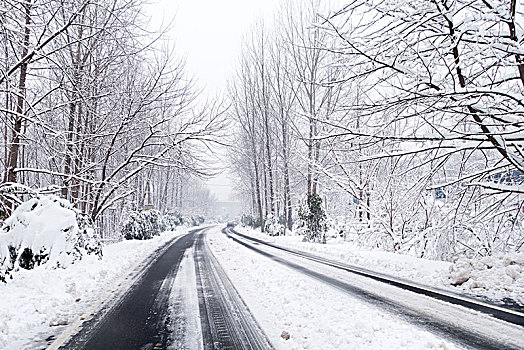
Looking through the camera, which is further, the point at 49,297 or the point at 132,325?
the point at 49,297

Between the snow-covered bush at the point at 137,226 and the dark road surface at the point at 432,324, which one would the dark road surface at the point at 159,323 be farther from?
the snow-covered bush at the point at 137,226

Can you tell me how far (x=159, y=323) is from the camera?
197 inches

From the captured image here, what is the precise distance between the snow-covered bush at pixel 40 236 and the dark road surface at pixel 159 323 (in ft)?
10.1

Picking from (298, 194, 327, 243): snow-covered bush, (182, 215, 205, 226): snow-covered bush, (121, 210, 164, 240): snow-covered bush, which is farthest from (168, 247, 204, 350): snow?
(182, 215, 205, 226): snow-covered bush

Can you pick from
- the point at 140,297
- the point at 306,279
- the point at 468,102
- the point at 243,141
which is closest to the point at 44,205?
the point at 140,297

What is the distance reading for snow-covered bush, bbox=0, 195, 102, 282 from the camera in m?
8.62

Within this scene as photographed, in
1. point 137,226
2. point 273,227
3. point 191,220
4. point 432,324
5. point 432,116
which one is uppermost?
point 432,116

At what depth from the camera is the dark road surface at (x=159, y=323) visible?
418cm

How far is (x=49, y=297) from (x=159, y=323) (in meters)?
2.88

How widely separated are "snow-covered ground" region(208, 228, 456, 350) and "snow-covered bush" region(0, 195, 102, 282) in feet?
17.2

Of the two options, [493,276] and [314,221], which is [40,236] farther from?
[314,221]

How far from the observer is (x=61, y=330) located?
4.71 m

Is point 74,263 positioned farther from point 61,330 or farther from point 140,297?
point 61,330

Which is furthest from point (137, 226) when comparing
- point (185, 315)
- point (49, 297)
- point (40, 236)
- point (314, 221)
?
point (185, 315)
